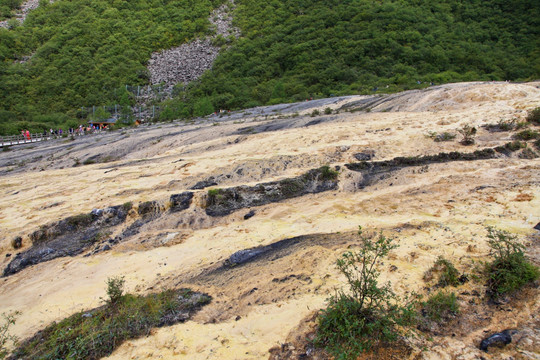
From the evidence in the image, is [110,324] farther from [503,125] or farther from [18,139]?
[18,139]

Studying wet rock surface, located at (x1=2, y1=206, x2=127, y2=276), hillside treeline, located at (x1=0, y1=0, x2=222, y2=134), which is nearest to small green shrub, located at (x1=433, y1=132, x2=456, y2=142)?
wet rock surface, located at (x1=2, y1=206, x2=127, y2=276)

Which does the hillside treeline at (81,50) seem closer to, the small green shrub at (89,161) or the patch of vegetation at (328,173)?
the small green shrub at (89,161)

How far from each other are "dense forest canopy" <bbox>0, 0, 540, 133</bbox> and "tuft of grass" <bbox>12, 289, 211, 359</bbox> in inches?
1316

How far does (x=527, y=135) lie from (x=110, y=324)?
42.2ft

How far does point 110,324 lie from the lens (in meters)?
4.88

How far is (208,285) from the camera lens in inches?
231

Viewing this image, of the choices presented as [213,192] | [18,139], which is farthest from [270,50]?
[213,192]

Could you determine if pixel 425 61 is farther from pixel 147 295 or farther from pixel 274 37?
pixel 147 295

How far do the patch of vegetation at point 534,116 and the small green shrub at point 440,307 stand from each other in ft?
32.5

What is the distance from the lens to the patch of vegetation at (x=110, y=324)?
15.1 feet

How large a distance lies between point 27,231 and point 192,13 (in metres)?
89.3

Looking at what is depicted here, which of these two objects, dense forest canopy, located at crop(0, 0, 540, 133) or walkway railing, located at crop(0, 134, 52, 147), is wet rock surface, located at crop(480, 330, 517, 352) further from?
walkway railing, located at crop(0, 134, 52, 147)

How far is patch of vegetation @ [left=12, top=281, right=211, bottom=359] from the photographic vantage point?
4.60 meters

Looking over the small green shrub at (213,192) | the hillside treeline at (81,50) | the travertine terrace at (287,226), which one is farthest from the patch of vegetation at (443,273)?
the hillside treeline at (81,50)
